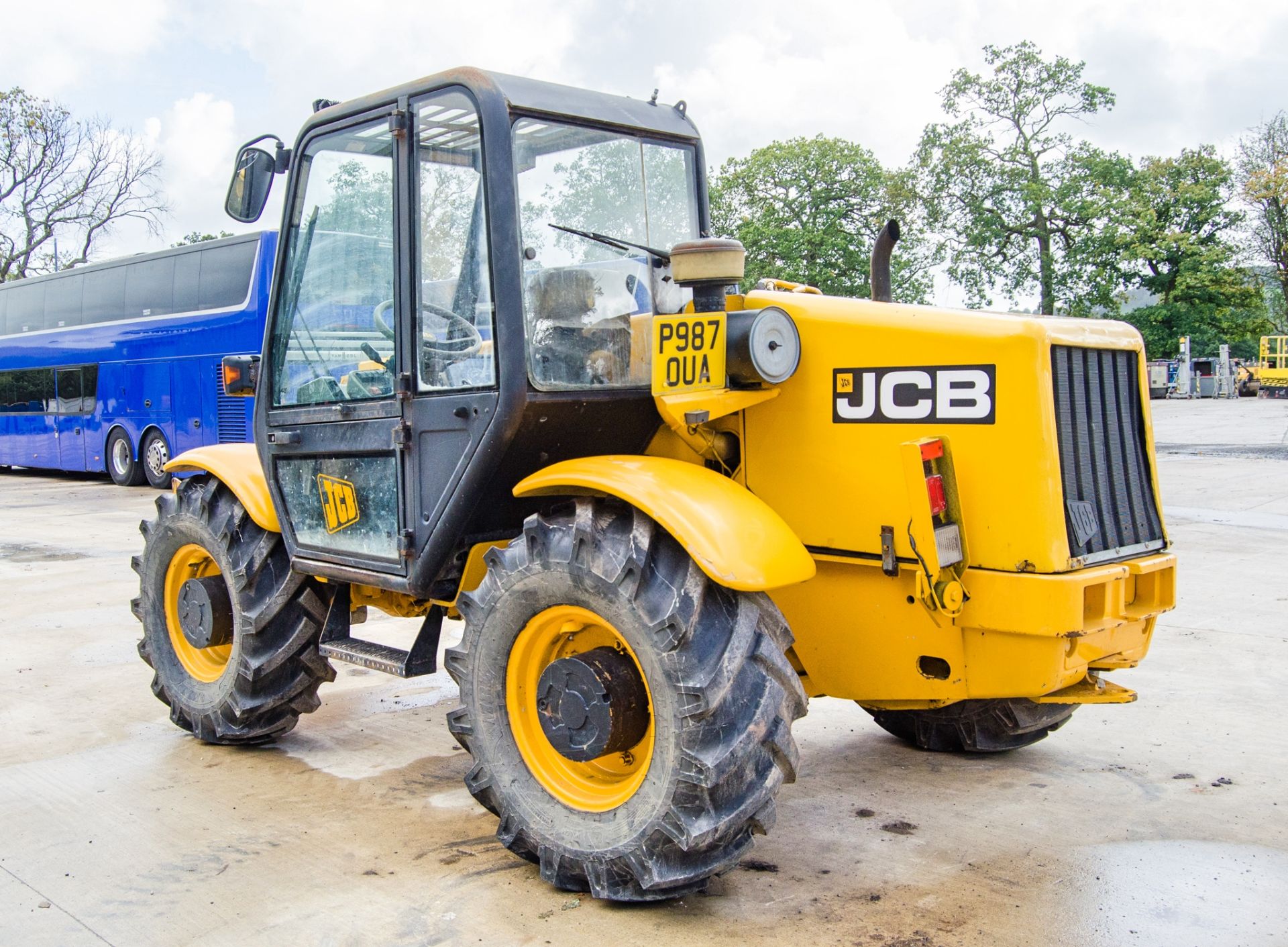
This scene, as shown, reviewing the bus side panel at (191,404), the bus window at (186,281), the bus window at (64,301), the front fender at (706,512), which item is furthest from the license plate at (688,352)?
the bus window at (64,301)

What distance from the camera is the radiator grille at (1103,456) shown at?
3461mm

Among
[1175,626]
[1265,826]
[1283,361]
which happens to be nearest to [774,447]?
[1265,826]

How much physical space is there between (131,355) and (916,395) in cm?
1914

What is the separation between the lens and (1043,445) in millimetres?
3330

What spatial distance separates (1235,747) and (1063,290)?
1630 inches

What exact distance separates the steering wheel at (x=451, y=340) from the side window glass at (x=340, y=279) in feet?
0.60

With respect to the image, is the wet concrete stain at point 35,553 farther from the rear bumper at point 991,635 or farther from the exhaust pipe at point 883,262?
the rear bumper at point 991,635

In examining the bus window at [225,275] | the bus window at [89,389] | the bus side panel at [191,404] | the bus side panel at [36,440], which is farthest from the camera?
the bus side panel at [36,440]

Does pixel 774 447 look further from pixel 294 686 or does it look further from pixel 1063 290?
pixel 1063 290

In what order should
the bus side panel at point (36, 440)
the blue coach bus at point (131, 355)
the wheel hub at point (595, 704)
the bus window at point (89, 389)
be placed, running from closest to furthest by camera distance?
the wheel hub at point (595, 704) → the blue coach bus at point (131, 355) → the bus window at point (89, 389) → the bus side panel at point (36, 440)

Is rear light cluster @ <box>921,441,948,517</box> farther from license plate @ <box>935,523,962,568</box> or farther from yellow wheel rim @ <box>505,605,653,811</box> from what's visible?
yellow wheel rim @ <box>505,605,653,811</box>

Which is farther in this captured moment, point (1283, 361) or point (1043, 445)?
point (1283, 361)

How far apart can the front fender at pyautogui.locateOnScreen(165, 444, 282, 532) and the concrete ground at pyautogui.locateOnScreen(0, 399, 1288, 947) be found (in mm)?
1056

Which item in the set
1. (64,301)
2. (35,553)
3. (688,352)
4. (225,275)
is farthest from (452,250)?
(64,301)
